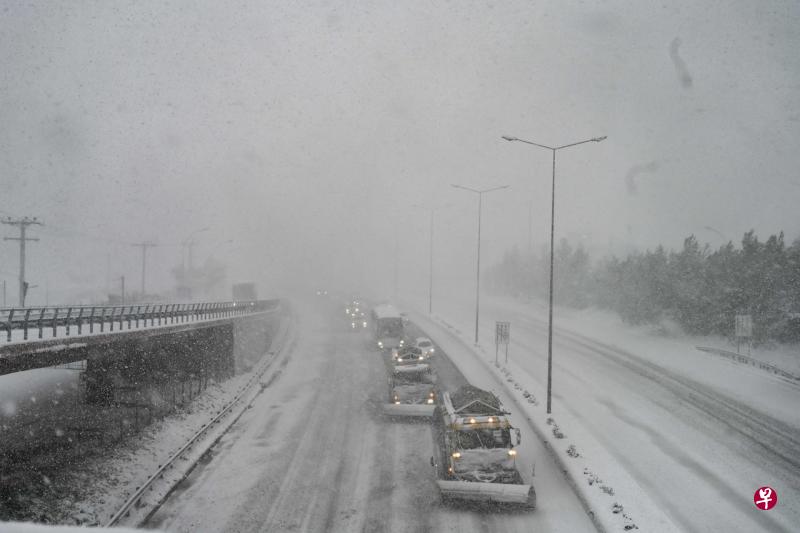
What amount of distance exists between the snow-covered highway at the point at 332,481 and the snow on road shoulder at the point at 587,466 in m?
0.48

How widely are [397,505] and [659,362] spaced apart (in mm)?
30927

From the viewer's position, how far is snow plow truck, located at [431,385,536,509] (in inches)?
601

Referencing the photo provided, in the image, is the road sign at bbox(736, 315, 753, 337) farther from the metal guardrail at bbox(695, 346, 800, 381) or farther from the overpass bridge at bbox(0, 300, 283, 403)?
the overpass bridge at bbox(0, 300, 283, 403)

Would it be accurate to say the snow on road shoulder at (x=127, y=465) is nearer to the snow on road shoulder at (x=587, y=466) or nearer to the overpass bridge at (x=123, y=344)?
the overpass bridge at (x=123, y=344)

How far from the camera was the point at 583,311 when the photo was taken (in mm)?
77875

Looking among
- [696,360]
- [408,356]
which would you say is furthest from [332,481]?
[696,360]

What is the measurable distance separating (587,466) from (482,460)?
4.76 meters

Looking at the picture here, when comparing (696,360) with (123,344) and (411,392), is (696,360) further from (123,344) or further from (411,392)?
(123,344)

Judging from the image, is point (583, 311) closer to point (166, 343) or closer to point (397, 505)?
point (166, 343)

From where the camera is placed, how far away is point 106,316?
2614cm

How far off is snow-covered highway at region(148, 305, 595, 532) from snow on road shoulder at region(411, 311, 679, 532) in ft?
1.56

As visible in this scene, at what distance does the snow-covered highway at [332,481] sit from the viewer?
14922 mm

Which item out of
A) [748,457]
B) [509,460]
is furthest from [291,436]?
[748,457]

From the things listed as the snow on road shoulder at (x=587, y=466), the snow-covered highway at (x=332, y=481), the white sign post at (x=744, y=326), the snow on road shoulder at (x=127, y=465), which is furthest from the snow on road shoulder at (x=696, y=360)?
the snow on road shoulder at (x=127, y=465)
